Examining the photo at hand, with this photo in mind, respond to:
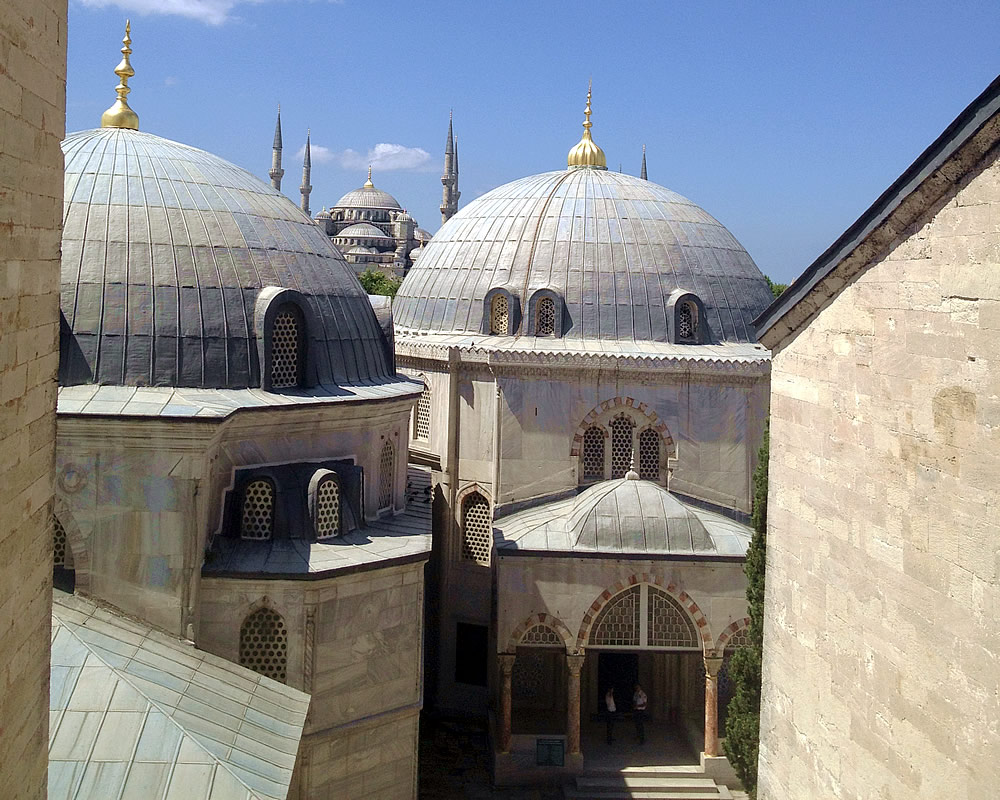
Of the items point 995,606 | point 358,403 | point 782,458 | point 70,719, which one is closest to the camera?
point 995,606

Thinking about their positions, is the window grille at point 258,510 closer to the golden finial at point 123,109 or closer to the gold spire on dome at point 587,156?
the golden finial at point 123,109

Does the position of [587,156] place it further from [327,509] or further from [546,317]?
[327,509]

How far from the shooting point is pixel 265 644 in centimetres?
1252

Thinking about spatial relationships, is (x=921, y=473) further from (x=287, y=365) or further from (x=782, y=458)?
(x=287, y=365)

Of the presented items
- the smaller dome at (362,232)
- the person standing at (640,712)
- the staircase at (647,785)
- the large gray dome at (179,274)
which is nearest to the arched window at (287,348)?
the large gray dome at (179,274)

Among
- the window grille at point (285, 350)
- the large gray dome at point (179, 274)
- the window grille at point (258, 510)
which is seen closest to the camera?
the large gray dome at point (179, 274)

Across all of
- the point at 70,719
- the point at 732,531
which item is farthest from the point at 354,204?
the point at 70,719

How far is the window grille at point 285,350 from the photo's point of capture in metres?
13.9

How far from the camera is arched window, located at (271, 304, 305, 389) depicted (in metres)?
13.9

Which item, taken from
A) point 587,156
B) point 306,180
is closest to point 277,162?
point 306,180

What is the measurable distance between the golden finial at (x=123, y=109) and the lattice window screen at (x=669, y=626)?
11.3 m

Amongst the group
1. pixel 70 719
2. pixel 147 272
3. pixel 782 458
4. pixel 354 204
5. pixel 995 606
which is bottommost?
pixel 70 719

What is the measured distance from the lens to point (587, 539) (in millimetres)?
16094

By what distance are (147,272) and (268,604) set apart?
15.1 ft
